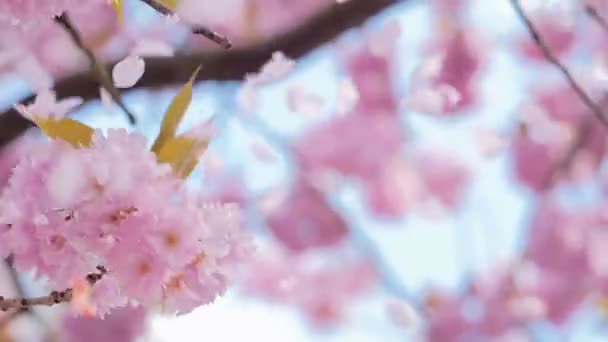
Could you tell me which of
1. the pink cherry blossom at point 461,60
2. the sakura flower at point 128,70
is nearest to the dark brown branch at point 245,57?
the sakura flower at point 128,70

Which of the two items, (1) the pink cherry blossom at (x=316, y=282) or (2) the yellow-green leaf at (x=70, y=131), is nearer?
(2) the yellow-green leaf at (x=70, y=131)

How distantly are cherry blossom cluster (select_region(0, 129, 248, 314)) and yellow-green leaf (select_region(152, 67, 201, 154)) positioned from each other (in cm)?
6

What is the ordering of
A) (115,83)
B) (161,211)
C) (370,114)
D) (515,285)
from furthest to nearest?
(370,114) → (515,285) → (115,83) → (161,211)

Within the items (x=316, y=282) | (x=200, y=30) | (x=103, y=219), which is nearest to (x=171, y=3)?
(x=200, y=30)

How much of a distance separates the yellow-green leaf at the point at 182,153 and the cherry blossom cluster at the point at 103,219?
0.13 feet

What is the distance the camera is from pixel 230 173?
7.88 feet

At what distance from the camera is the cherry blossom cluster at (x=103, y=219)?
0.74m

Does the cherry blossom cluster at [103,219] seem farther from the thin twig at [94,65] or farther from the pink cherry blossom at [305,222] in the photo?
the pink cherry blossom at [305,222]

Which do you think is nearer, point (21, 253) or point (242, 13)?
point (21, 253)

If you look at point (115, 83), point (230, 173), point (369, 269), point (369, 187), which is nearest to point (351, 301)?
point (369, 269)

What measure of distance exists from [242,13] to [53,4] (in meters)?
1.16

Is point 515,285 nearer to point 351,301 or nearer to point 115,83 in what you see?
point 351,301

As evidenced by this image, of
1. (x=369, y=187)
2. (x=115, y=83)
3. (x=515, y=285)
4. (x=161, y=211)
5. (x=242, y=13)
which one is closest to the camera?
(x=161, y=211)

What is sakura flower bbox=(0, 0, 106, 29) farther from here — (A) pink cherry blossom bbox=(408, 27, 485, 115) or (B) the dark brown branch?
(A) pink cherry blossom bbox=(408, 27, 485, 115)
